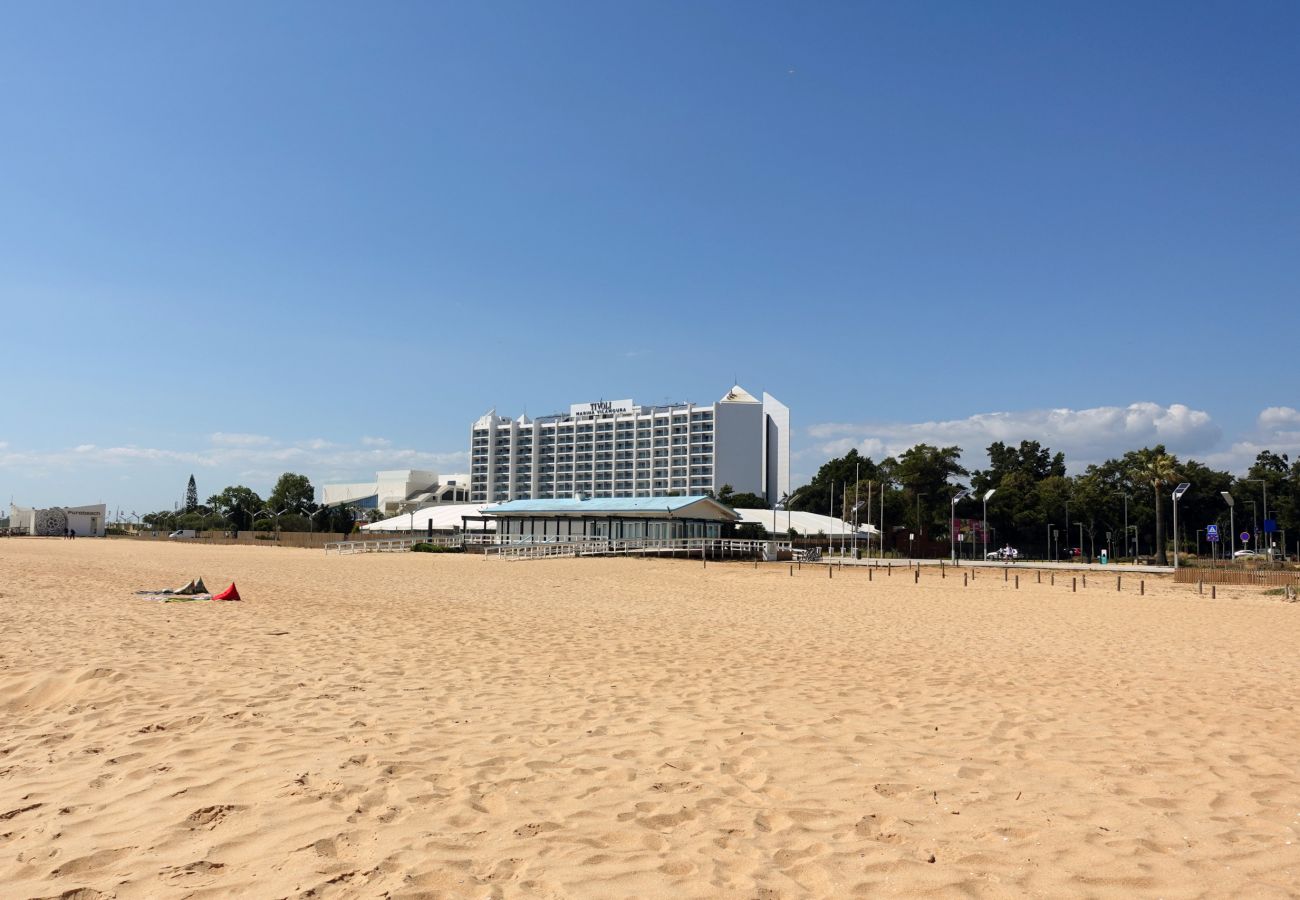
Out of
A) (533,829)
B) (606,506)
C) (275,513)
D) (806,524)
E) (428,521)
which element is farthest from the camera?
(275,513)

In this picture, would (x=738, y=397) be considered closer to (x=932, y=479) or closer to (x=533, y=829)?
(x=932, y=479)

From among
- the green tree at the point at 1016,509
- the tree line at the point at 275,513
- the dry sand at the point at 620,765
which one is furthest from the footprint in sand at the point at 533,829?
the tree line at the point at 275,513

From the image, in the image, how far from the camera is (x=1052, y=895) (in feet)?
14.0

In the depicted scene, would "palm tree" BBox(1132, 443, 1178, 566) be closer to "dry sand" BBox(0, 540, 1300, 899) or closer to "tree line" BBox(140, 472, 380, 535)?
"dry sand" BBox(0, 540, 1300, 899)

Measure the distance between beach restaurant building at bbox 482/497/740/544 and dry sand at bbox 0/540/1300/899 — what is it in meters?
49.8

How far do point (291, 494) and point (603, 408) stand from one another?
189 feet

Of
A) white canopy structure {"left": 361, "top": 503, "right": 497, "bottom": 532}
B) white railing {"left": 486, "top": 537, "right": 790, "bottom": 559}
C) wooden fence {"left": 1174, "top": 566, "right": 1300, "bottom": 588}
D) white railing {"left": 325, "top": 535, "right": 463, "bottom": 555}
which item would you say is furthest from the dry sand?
white canopy structure {"left": 361, "top": 503, "right": 497, "bottom": 532}

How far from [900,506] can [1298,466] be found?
44149 mm

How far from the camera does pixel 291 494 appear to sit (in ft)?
448

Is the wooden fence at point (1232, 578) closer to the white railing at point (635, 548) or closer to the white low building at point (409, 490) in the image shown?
the white railing at point (635, 548)

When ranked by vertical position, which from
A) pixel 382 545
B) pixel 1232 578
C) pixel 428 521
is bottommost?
Result: pixel 1232 578

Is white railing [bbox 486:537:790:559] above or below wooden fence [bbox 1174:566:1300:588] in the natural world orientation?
above

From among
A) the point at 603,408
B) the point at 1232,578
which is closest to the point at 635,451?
the point at 603,408

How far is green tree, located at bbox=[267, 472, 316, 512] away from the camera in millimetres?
135113
